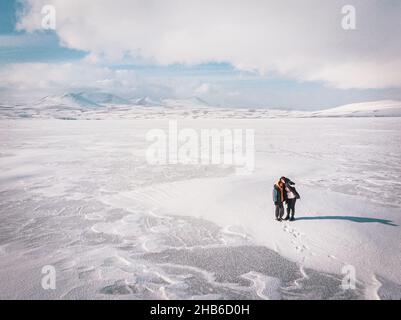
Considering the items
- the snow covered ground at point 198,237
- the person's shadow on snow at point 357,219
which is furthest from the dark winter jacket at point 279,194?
the person's shadow on snow at point 357,219

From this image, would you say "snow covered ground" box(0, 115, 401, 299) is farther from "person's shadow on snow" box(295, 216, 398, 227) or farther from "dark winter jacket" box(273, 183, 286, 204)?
"dark winter jacket" box(273, 183, 286, 204)

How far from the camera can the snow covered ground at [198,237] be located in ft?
15.6

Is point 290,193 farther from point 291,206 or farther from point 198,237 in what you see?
point 198,237

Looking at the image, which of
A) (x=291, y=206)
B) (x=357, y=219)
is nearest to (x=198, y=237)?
(x=291, y=206)

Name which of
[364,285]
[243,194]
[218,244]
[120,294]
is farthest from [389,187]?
[120,294]

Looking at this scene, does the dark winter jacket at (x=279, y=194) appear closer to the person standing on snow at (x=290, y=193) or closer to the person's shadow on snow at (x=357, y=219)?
the person standing on snow at (x=290, y=193)

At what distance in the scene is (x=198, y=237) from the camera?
662cm

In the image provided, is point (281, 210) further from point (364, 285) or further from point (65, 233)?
point (65, 233)

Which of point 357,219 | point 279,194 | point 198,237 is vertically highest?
point 279,194

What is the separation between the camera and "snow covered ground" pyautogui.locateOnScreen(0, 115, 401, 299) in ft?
15.6

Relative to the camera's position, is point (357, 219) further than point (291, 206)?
Yes

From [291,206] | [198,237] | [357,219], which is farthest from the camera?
[357,219]

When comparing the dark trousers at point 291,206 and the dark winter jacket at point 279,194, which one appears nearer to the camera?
the dark winter jacket at point 279,194

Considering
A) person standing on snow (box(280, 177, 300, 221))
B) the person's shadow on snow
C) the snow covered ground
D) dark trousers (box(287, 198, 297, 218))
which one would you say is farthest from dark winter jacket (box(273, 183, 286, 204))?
the person's shadow on snow
